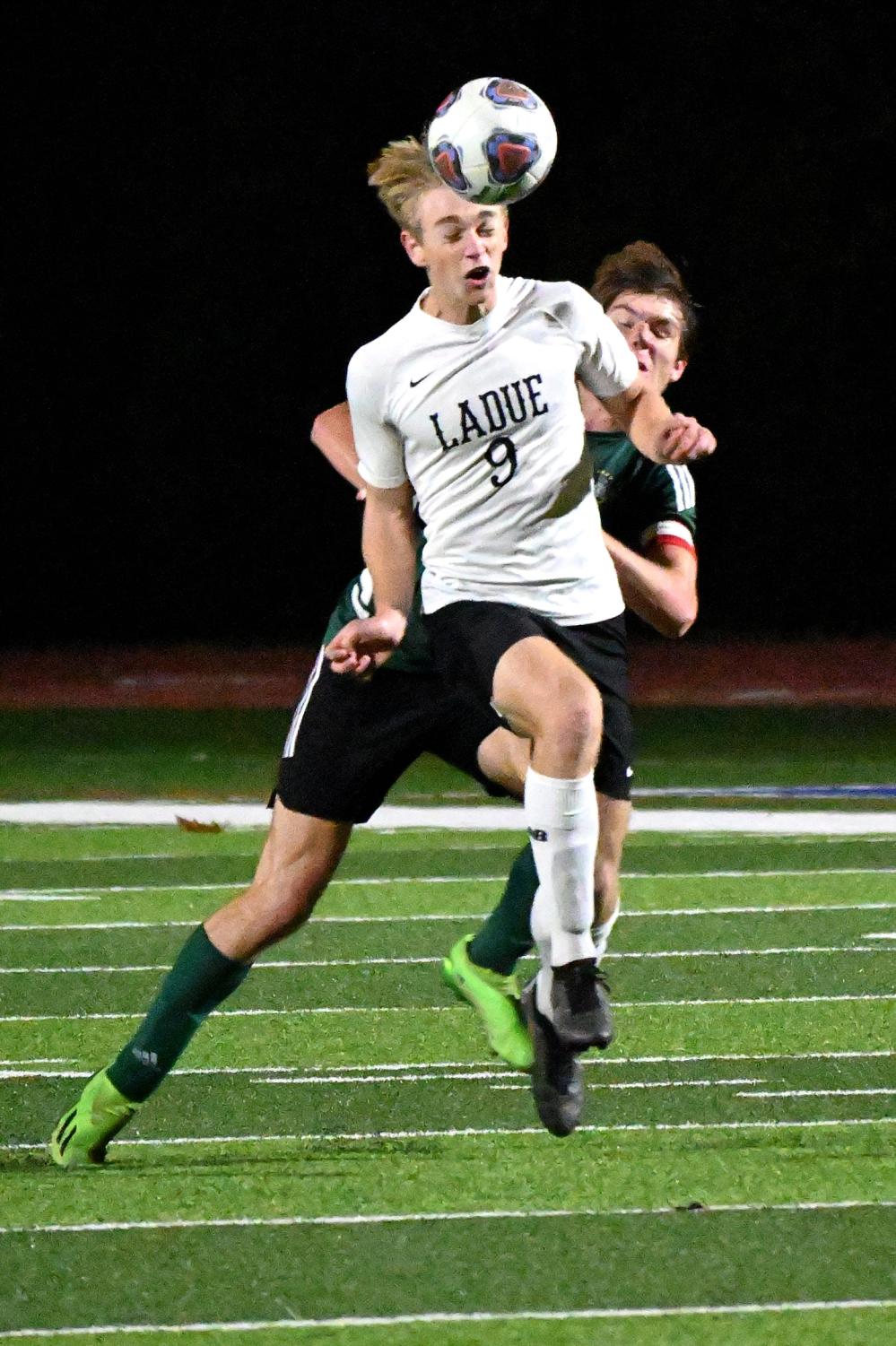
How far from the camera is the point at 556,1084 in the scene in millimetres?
5246

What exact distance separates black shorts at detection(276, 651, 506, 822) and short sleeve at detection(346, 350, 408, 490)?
1.49 feet

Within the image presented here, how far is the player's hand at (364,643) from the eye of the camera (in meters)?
5.37

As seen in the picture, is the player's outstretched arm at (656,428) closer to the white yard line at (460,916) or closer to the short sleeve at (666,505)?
the short sleeve at (666,505)

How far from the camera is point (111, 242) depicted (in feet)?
75.1

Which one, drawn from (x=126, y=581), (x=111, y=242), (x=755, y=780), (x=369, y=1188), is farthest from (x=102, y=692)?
(x=369, y=1188)

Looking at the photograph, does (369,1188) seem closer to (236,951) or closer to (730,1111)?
(236,951)

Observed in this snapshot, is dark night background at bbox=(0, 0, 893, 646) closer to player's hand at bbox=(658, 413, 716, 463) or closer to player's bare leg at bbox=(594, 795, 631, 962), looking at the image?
player's bare leg at bbox=(594, 795, 631, 962)

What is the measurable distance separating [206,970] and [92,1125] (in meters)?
0.40

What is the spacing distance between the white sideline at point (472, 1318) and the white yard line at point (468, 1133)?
1419 mm

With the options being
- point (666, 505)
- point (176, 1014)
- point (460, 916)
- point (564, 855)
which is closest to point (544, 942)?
point (564, 855)

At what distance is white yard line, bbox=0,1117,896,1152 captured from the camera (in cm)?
571

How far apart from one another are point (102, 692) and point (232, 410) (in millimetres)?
3239

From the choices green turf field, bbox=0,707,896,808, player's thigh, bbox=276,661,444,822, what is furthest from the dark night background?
player's thigh, bbox=276,661,444,822

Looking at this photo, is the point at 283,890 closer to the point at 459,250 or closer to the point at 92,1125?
the point at 92,1125
